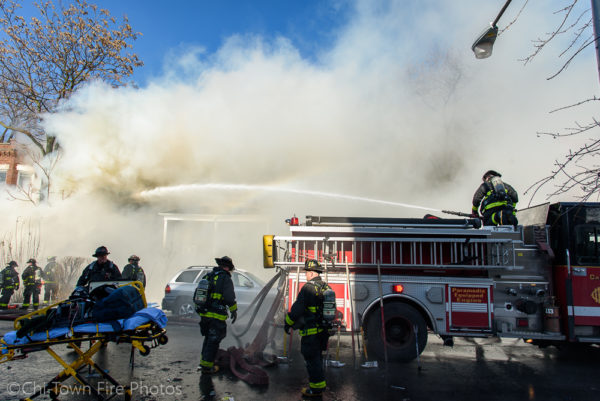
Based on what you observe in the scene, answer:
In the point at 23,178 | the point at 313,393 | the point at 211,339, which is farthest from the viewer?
the point at 23,178

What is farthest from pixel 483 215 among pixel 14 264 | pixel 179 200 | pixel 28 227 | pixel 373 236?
pixel 28 227

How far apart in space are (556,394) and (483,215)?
8.98ft

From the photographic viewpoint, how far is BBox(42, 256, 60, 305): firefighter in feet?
37.1

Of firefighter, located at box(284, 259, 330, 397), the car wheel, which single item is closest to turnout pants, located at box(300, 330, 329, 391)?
firefighter, located at box(284, 259, 330, 397)

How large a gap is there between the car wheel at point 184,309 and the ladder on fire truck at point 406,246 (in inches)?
166

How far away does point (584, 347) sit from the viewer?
6691mm

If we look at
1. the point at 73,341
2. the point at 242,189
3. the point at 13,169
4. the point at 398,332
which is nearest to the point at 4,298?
the point at 242,189

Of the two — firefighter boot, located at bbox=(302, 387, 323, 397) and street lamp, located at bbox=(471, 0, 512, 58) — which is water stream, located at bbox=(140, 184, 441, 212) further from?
firefighter boot, located at bbox=(302, 387, 323, 397)

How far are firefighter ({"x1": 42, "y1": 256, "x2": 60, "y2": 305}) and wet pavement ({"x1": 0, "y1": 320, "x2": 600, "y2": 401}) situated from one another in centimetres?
622

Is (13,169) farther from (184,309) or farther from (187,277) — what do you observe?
(184,309)

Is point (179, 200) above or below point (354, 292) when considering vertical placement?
above

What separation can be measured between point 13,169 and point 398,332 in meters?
19.4

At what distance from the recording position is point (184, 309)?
29.5 ft

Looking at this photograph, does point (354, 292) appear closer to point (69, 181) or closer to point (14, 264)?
point (14, 264)
